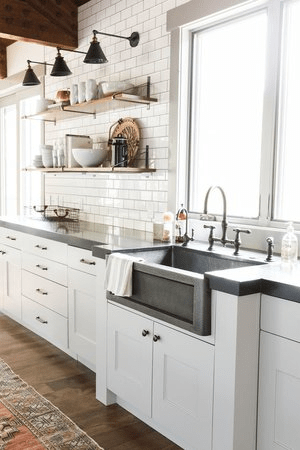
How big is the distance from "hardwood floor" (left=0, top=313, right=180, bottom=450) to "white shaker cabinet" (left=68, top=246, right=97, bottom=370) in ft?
0.57

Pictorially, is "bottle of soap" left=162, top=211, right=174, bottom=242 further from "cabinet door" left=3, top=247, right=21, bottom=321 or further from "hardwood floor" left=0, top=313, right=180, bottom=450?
"cabinet door" left=3, top=247, right=21, bottom=321

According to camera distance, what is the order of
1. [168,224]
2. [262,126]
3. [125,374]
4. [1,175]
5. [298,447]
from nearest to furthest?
A: [298,447], [125,374], [262,126], [168,224], [1,175]

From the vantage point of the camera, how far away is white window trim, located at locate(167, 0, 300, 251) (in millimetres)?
3025

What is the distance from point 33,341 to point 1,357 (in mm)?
403

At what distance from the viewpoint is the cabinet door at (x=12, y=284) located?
4.58 metres

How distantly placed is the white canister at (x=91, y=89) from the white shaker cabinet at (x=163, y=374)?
1.93 m

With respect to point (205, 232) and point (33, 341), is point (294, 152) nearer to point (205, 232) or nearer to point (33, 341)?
point (205, 232)

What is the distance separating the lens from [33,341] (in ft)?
13.9

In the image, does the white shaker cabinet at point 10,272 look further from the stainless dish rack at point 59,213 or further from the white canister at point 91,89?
the white canister at point 91,89

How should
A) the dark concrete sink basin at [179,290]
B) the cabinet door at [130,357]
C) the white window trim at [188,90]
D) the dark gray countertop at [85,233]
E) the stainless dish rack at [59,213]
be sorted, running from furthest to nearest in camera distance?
the stainless dish rack at [59,213], the dark gray countertop at [85,233], the white window trim at [188,90], the cabinet door at [130,357], the dark concrete sink basin at [179,290]

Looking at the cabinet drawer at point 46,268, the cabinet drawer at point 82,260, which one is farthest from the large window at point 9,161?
the cabinet drawer at point 82,260

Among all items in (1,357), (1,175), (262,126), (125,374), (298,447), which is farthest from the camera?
(1,175)

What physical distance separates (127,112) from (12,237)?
1565 millimetres

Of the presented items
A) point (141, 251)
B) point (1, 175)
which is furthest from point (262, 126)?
point (1, 175)
